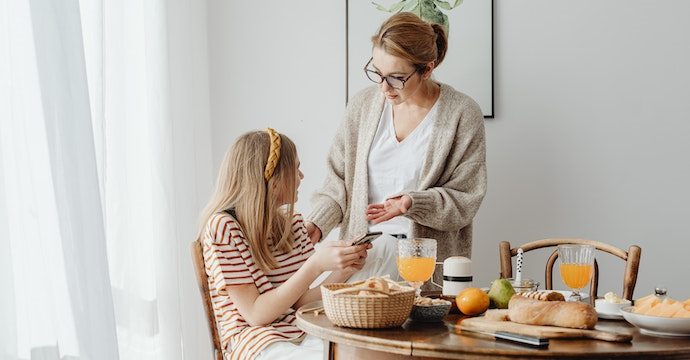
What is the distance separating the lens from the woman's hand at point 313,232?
274 centimetres

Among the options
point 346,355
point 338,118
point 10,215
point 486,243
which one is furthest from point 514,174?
point 10,215

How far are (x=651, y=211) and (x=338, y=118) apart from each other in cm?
126

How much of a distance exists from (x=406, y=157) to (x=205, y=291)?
96 centimetres

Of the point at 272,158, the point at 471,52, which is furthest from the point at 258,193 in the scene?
the point at 471,52

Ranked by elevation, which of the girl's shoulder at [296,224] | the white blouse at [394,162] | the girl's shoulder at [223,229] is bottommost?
the girl's shoulder at [296,224]

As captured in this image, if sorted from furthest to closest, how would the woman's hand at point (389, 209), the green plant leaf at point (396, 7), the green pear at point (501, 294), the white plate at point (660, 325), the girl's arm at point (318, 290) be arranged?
the green plant leaf at point (396, 7)
the woman's hand at point (389, 209)
the girl's arm at point (318, 290)
the green pear at point (501, 294)
the white plate at point (660, 325)

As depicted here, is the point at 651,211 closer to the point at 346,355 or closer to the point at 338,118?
the point at 338,118

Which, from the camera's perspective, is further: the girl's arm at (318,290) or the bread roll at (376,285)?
the girl's arm at (318,290)

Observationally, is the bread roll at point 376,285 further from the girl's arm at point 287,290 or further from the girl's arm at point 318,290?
the girl's arm at point 318,290

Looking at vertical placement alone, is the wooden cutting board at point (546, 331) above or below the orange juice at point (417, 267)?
below

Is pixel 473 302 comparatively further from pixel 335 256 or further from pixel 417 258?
pixel 335 256

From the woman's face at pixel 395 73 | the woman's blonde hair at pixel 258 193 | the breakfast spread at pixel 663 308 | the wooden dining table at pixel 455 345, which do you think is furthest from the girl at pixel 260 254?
the breakfast spread at pixel 663 308

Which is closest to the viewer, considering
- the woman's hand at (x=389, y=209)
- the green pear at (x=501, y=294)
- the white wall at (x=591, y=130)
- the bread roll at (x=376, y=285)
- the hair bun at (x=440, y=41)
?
the bread roll at (x=376, y=285)

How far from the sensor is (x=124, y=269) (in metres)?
2.61
